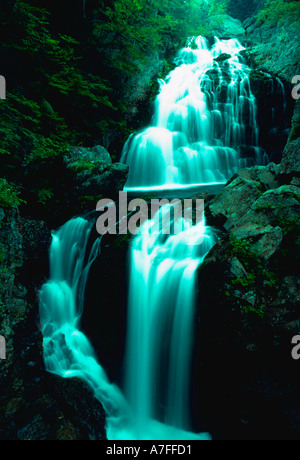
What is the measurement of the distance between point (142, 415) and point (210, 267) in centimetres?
290

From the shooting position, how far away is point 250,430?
140 inches

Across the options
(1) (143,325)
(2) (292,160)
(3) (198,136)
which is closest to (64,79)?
(3) (198,136)

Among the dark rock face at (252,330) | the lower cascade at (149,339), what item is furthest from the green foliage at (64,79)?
the dark rock face at (252,330)

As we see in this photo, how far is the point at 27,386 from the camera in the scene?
3.97 metres

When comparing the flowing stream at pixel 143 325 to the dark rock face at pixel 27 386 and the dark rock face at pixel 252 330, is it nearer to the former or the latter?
the dark rock face at pixel 252 330

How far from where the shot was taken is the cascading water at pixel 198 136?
35.2ft

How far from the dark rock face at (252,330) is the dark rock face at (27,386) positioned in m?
1.83

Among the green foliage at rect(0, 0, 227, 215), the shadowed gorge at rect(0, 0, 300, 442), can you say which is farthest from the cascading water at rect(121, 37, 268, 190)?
the green foliage at rect(0, 0, 227, 215)

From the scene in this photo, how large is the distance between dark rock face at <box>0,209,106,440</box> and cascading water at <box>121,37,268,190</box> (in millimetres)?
6753

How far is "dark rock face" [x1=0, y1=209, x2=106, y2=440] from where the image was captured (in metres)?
3.62

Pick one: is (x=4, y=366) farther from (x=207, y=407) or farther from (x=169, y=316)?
(x=207, y=407)

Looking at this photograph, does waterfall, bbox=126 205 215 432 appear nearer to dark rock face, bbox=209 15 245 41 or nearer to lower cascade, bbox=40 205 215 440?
lower cascade, bbox=40 205 215 440

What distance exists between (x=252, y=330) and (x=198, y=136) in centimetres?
1001
